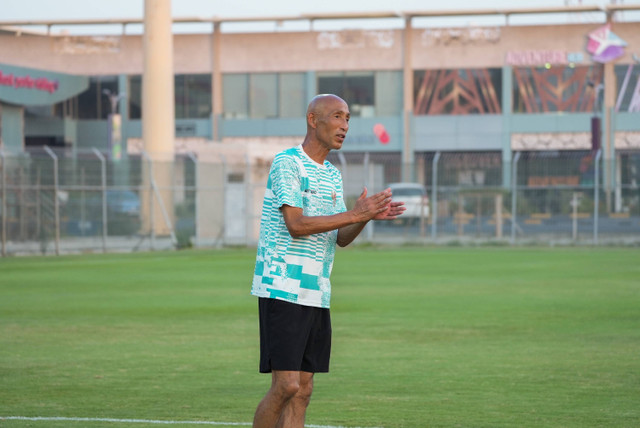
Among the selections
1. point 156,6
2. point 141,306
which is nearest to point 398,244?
point 156,6

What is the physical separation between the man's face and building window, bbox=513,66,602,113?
61.5 meters

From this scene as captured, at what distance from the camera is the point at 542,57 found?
220 feet

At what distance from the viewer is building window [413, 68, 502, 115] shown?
224 feet

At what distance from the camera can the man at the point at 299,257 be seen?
608 cm

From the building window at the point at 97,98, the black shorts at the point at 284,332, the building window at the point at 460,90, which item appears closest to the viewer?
the black shorts at the point at 284,332

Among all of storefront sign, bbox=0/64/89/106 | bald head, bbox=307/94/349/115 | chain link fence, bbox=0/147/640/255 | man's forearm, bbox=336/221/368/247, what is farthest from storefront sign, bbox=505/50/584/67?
bald head, bbox=307/94/349/115

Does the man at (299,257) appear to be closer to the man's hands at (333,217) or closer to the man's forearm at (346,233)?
the man's hands at (333,217)

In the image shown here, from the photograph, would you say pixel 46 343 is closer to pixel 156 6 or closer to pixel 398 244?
pixel 398 244

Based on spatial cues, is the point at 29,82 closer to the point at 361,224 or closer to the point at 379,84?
the point at 379,84

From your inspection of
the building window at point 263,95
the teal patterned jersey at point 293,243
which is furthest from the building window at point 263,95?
the teal patterned jersey at point 293,243

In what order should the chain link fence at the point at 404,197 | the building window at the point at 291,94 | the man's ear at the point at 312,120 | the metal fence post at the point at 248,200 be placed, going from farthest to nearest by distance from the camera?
1. the building window at the point at 291,94
2. the metal fence post at the point at 248,200
3. the chain link fence at the point at 404,197
4. the man's ear at the point at 312,120

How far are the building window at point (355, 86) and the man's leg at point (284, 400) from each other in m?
64.0

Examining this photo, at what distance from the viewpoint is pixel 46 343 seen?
13266 millimetres

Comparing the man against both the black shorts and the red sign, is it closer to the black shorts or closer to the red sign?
the black shorts
